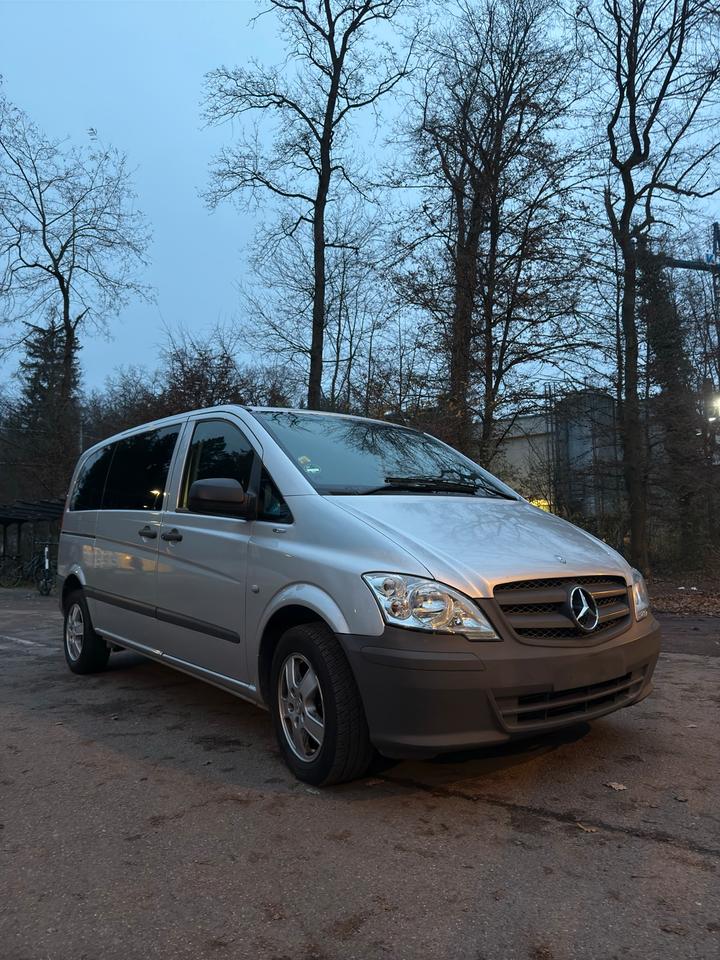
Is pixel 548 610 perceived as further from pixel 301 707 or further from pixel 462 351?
pixel 462 351

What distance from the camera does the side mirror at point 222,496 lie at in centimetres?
397

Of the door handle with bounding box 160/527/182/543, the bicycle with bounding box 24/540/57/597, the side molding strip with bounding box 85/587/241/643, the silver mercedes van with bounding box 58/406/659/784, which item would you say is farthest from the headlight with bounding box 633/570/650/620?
the bicycle with bounding box 24/540/57/597

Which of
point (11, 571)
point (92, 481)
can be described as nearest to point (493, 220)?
point (92, 481)

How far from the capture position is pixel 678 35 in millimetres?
15539

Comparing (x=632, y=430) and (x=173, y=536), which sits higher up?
(x=632, y=430)

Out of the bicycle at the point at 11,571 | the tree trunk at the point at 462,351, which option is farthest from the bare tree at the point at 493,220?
the bicycle at the point at 11,571

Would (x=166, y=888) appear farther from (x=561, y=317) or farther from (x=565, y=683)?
(x=561, y=317)

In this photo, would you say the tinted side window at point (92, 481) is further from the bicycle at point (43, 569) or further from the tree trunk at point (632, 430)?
the bicycle at point (43, 569)

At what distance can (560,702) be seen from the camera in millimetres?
3266

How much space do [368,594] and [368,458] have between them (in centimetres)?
145

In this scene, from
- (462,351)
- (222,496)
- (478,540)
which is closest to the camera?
(478,540)

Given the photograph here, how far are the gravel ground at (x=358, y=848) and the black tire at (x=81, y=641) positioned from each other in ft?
4.94

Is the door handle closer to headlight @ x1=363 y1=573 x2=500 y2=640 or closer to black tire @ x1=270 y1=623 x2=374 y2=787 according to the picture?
black tire @ x1=270 y1=623 x2=374 y2=787

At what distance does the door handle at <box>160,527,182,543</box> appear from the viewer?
470cm
